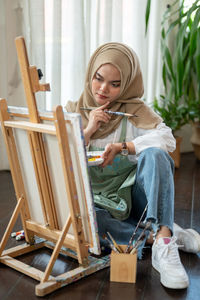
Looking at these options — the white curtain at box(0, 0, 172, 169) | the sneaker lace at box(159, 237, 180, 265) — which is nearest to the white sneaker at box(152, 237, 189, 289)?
the sneaker lace at box(159, 237, 180, 265)

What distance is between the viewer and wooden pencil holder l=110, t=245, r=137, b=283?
1.50 metres

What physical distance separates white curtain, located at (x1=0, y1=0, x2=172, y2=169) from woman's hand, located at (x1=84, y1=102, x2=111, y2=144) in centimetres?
127

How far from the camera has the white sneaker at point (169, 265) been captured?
149 centimetres

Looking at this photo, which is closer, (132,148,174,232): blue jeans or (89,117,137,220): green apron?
(132,148,174,232): blue jeans

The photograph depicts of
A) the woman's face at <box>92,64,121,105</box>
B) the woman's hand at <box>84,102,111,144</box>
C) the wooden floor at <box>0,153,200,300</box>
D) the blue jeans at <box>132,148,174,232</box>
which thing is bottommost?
the wooden floor at <box>0,153,200,300</box>

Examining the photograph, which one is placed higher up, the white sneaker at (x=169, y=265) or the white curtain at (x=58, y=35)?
the white curtain at (x=58, y=35)

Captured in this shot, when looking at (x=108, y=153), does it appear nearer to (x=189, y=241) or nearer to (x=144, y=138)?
(x=144, y=138)

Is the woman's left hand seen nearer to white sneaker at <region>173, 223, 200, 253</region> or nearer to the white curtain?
white sneaker at <region>173, 223, 200, 253</region>

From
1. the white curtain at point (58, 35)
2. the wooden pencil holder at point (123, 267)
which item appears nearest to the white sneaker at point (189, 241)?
the wooden pencil holder at point (123, 267)

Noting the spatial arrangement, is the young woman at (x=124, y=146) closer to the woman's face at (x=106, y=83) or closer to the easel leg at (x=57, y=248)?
the woman's face at (x=106, y=83)

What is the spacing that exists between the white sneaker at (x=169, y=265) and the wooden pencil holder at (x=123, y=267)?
0.11 metres

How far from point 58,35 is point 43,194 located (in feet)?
5.73

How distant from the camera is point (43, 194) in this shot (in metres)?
1.56

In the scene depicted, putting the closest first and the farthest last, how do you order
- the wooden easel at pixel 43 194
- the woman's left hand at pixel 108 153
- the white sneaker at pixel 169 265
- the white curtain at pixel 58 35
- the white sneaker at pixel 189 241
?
the wooden easel at pixel 43 194 → the white sneaker at pixel 169 265 → the woman's left hand at pixel 108 153 → the white sneaker at pixel 189 241 → the white curtain at pixel 58 35
